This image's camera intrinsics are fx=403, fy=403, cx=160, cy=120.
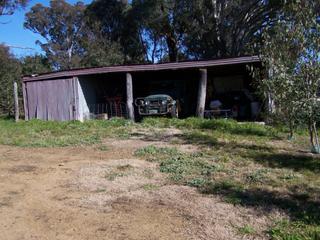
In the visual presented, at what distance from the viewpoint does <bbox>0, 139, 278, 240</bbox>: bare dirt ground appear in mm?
4430

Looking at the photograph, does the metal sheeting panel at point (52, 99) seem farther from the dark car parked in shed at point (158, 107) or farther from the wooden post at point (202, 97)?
the wooden post at point (202, 97)

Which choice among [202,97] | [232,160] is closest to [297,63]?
[232,160]

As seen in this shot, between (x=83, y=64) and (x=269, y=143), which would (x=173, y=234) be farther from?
(x=83, y=64)

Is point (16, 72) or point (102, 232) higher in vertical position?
point (16, 72)

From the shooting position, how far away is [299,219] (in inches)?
187

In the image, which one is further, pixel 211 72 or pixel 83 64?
pixel 83 64

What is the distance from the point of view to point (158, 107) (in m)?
15.6

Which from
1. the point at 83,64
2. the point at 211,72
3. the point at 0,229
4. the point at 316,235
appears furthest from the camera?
the point at 83,64

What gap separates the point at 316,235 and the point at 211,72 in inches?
587

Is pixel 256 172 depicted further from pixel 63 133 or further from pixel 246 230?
pixel 63 133

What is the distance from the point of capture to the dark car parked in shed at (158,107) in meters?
15.6

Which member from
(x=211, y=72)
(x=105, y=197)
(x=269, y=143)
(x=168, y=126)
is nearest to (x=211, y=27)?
(x=211, y=72)

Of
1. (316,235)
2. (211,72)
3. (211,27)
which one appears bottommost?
(316,235)

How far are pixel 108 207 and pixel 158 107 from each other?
1058 centimetres
